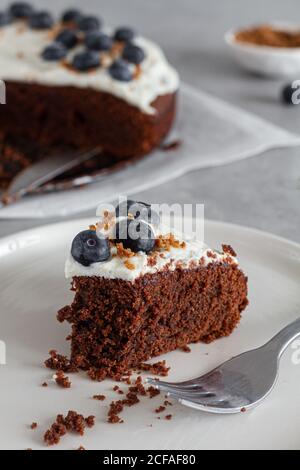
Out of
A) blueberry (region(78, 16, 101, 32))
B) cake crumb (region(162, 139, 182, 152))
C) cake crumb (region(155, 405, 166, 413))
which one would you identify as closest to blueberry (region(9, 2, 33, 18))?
blueberry (region(78, 16, 101, 32))

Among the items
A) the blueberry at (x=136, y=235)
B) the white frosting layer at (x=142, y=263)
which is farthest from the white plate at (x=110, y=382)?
the blueberry at (x=136, y=235)

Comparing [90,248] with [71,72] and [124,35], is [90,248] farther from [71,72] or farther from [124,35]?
[124,35]

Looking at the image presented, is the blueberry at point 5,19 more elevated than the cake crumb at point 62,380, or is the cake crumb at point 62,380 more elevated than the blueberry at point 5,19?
the blueberry at point 5,19

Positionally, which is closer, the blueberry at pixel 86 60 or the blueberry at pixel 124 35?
the blueberry at pixel 86 60

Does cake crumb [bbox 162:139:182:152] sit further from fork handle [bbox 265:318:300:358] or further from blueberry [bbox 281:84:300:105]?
fork handle [bbox 265:318:300:358]

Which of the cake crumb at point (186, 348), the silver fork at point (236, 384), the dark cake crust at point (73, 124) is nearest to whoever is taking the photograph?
the silver fork at point (236, 384)

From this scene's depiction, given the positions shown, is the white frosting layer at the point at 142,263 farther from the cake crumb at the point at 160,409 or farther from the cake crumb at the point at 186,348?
the cake crumb at the point at 160,409

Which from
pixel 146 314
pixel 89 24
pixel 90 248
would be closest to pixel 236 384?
pixel 146 314
